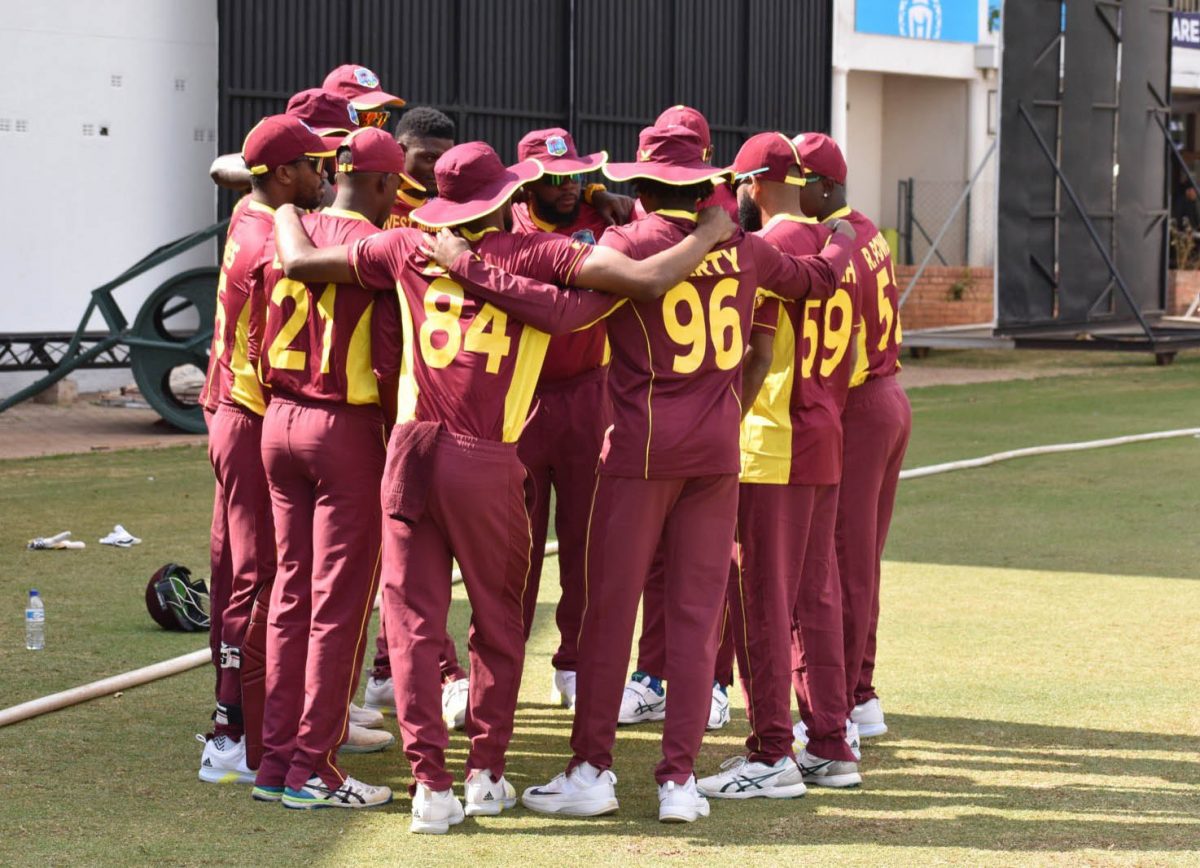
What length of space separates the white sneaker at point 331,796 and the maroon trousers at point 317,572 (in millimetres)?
25

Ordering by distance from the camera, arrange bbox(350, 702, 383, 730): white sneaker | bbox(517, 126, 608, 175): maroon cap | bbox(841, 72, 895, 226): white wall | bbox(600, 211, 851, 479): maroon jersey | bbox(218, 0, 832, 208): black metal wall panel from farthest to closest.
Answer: bbox(841, 72, 895, 226): white wall, bbox(218, 0, 832, 208): black metal wall panel, bbox(350, 702, 383, 730): white sneaker, bbox(517, 126, 608, 175): maroon cap, bbox(600, 211, 851, 479): maroon jersey

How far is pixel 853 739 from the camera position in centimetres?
→ 579

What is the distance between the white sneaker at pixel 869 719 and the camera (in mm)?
6145

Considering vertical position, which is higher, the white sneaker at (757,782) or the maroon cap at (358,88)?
the maroon cap at (358,88)

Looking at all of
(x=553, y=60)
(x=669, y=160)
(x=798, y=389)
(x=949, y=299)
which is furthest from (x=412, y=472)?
(x=949, y=299)

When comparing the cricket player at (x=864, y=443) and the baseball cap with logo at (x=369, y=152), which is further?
the cricket player at (x=864, y=443)

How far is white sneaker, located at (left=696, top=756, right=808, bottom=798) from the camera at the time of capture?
5406 mm

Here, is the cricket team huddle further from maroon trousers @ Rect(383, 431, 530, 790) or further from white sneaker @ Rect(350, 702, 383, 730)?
white sneaker @ Rect(350, 702, 383, 730)

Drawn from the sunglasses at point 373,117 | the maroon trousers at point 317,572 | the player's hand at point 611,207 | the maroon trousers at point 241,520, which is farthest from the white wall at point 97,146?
the maroon trousers at point 317,572

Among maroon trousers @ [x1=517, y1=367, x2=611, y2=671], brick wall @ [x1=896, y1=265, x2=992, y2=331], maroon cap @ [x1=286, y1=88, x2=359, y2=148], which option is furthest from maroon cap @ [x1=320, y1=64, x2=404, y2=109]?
brick wall @ [x1=896, y1=265, x2=992, y2=331]

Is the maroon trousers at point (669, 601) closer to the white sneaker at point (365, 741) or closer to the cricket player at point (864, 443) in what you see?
the cricket player at point (864, 443)

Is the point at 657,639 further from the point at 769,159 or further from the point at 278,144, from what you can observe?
the point at 278,144

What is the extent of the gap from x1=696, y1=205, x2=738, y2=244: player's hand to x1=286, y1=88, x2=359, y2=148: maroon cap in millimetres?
1424

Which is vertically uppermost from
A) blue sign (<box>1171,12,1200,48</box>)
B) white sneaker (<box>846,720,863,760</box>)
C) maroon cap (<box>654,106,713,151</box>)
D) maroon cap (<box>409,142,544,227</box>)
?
blue sign (<box>1171,12,1200,48</box>)
